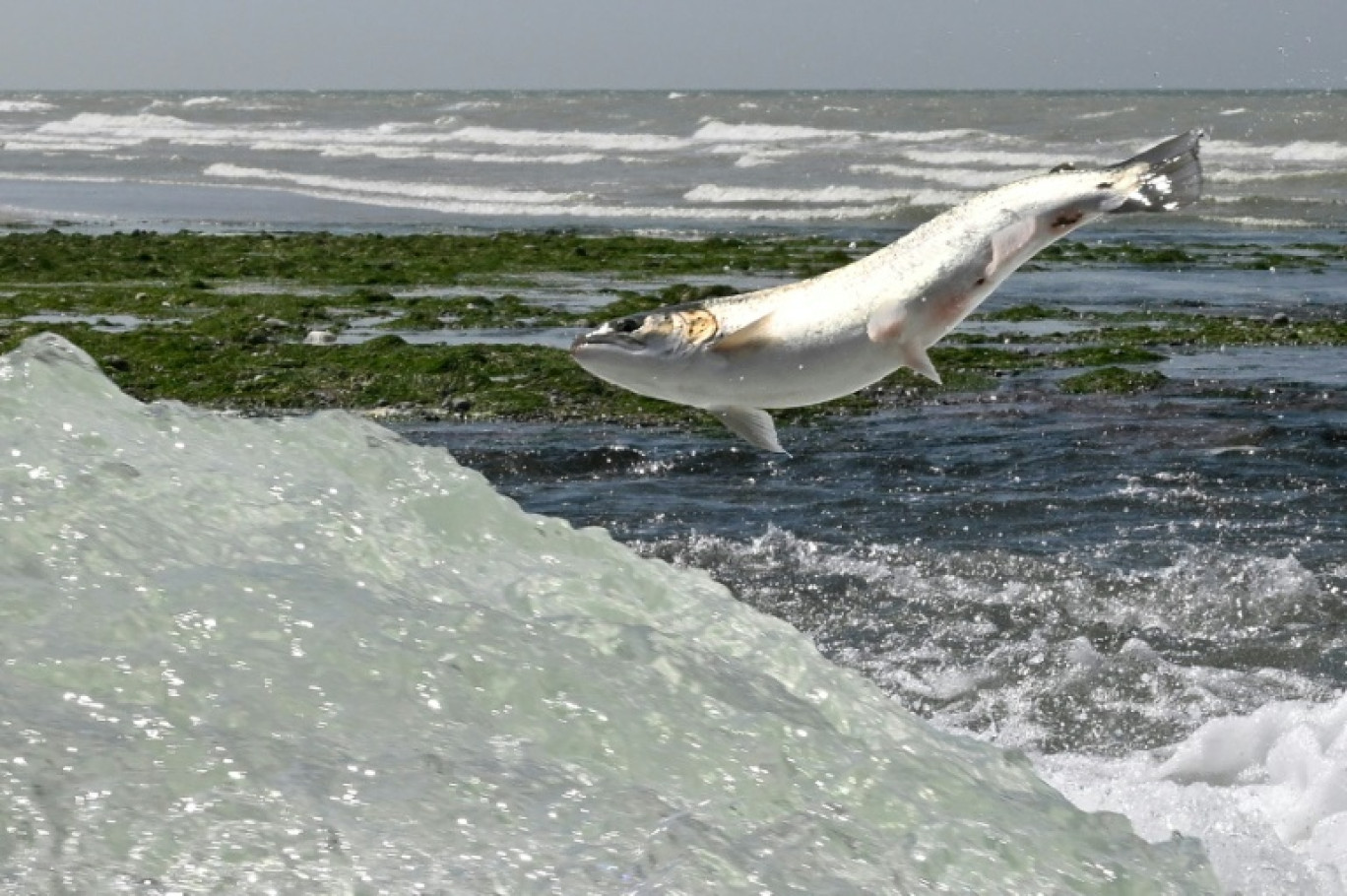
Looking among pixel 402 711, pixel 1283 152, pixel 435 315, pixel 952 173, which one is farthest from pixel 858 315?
pixel 1283 152

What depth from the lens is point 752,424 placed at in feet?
7.18

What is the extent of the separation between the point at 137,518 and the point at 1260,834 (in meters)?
2.79

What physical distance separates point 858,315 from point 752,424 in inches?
6.8

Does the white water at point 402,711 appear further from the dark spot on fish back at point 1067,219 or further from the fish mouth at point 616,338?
the dark spot on fish back at point 1067,219

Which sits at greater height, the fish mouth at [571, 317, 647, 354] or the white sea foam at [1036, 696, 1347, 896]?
the fish mouth at [571, 317, 647, 354]

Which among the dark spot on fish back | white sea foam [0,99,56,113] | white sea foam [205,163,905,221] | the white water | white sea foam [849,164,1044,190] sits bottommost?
white sea foam [205,163,905,221]

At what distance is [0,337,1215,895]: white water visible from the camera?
2.69 metres

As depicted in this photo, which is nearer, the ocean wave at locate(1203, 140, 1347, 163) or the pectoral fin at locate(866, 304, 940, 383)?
the pectoral fin at locate(866, 304, 940, 383)

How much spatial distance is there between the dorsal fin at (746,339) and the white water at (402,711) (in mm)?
966

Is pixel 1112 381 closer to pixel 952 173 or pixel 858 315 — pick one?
pixel 858 315

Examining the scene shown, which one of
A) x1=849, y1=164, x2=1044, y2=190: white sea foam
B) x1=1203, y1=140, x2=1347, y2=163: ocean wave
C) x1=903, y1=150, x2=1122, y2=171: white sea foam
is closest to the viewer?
x1=849, y1=164, x2=1044, y2=190: white sea foam

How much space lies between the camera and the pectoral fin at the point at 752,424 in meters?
2.17

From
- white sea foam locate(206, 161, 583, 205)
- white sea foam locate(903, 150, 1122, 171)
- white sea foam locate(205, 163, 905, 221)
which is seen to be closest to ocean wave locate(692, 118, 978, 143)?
white sea foam locate(903, 150, 1122, 171)

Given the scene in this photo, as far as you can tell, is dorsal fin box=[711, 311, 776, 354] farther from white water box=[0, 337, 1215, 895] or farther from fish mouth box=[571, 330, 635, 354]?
white water box=[0, 337, 1215, 895]
